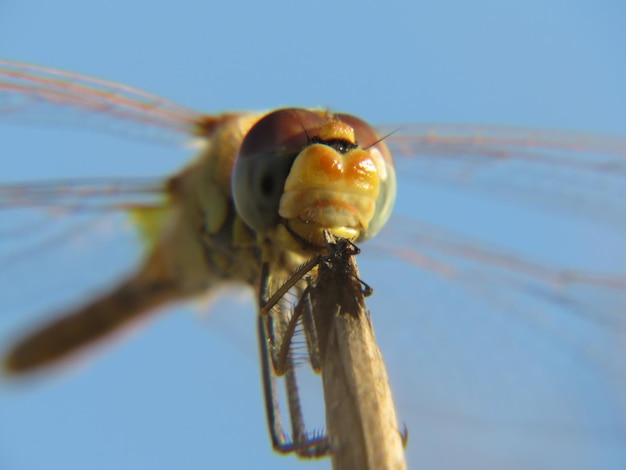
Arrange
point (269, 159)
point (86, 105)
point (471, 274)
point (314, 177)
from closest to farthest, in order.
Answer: point (314, 177) → point (269, 159) → point (86, 105) → point (471, 274)

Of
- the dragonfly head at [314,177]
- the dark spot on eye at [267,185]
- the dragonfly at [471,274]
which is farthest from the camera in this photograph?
the dragonfly at [471,274]

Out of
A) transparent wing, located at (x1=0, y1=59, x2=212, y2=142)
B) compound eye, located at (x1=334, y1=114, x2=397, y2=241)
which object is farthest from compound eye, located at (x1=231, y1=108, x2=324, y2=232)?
transparent wing, located at (x1=0, y1=59, x2=212, y2=142)

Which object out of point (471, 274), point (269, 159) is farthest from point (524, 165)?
point (269, 159)

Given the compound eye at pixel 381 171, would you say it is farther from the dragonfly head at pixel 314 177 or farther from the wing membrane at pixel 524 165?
the wing membrane at pixel 524 165

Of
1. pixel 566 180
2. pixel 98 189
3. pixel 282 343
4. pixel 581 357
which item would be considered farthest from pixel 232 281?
pixel 581 357

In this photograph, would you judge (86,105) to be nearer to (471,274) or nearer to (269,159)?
(269,159)

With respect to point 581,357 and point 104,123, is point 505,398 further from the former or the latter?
point 104,123

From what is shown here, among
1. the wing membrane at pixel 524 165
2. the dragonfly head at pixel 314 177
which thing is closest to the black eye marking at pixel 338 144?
the dragonfly head at pixel 314 177

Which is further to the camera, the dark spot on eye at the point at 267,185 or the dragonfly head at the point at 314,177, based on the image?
the dark spot on eye at the point at 267,185
